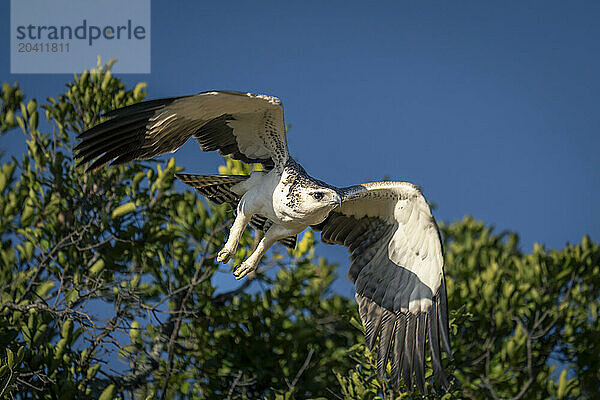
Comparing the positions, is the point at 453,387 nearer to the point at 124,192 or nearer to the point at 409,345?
the point at 409,345

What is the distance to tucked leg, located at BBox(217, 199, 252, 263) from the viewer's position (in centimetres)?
591

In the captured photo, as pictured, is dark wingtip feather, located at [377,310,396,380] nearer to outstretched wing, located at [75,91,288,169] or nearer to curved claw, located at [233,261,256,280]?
curved claw, located at [233,261,256,280]

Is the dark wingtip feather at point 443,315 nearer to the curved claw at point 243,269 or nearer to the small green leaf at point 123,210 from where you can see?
the curved claw at point 243,269

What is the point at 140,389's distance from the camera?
7.81m

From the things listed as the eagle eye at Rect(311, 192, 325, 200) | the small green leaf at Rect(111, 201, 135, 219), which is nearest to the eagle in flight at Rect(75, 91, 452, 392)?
the eagle eye at Rect(311, 192, 325, 200)

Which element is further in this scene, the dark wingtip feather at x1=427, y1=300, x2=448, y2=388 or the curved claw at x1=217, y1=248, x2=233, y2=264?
the dark wingtip feather at x1=427, y1=300, x2=448, y2=388

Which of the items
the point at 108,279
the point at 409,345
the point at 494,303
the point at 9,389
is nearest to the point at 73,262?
the point at 108,279

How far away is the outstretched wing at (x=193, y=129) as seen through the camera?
5.71 meters

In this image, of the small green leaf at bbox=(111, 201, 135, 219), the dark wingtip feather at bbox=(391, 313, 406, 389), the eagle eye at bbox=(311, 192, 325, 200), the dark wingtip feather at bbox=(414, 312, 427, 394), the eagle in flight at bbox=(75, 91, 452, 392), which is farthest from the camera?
the small green leaf at bbox=(111, 201, 135, 219)

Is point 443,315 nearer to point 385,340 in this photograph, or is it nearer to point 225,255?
point 385,340

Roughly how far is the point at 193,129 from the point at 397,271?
2.11 m

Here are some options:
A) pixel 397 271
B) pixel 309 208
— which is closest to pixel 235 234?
pixel 309 208

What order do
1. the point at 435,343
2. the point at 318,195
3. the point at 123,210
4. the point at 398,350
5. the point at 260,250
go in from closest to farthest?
the point at 318,195 → the point at 260,250 → the point at 435,343 → the point at 398,350 → the point at 123,210

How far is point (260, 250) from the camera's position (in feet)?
19.9
